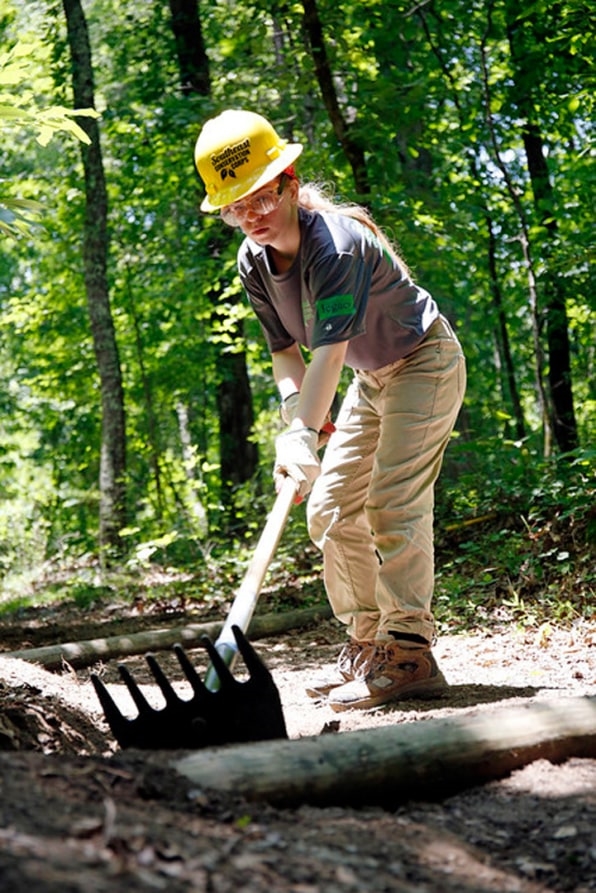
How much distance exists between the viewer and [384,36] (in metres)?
9.11

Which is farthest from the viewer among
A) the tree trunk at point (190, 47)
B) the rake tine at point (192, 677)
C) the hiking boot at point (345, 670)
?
the tree trunk at point (190, 47)

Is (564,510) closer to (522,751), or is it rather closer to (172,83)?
(522,751)

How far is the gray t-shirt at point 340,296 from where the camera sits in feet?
12.3

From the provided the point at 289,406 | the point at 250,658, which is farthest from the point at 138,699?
the point at 289,406

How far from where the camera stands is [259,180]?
375 centimetres

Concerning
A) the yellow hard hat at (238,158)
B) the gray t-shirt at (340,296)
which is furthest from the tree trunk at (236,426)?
the yellow hard hat at (238,158)

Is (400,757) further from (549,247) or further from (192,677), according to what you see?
(549,247)

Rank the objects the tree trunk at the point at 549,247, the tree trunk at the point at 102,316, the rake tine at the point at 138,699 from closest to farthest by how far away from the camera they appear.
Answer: the rake tine at the point at 138,699 → the tree trunk at the point at 549,247 → the tree trunk at the point at 102,316

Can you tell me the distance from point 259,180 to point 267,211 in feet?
0.42

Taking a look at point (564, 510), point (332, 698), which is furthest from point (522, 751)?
point (564, 510)

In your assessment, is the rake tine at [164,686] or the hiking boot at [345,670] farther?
the hiking boot at [345,670]

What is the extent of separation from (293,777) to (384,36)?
8.02m

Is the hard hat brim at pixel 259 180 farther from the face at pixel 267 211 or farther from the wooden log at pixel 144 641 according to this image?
the wooden log at pixel 144 641

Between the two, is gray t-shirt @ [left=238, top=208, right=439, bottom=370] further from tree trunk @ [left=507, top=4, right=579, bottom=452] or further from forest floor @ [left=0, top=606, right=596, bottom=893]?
tree trunk @ [left=507, top=4, right=579, bottom=452]
